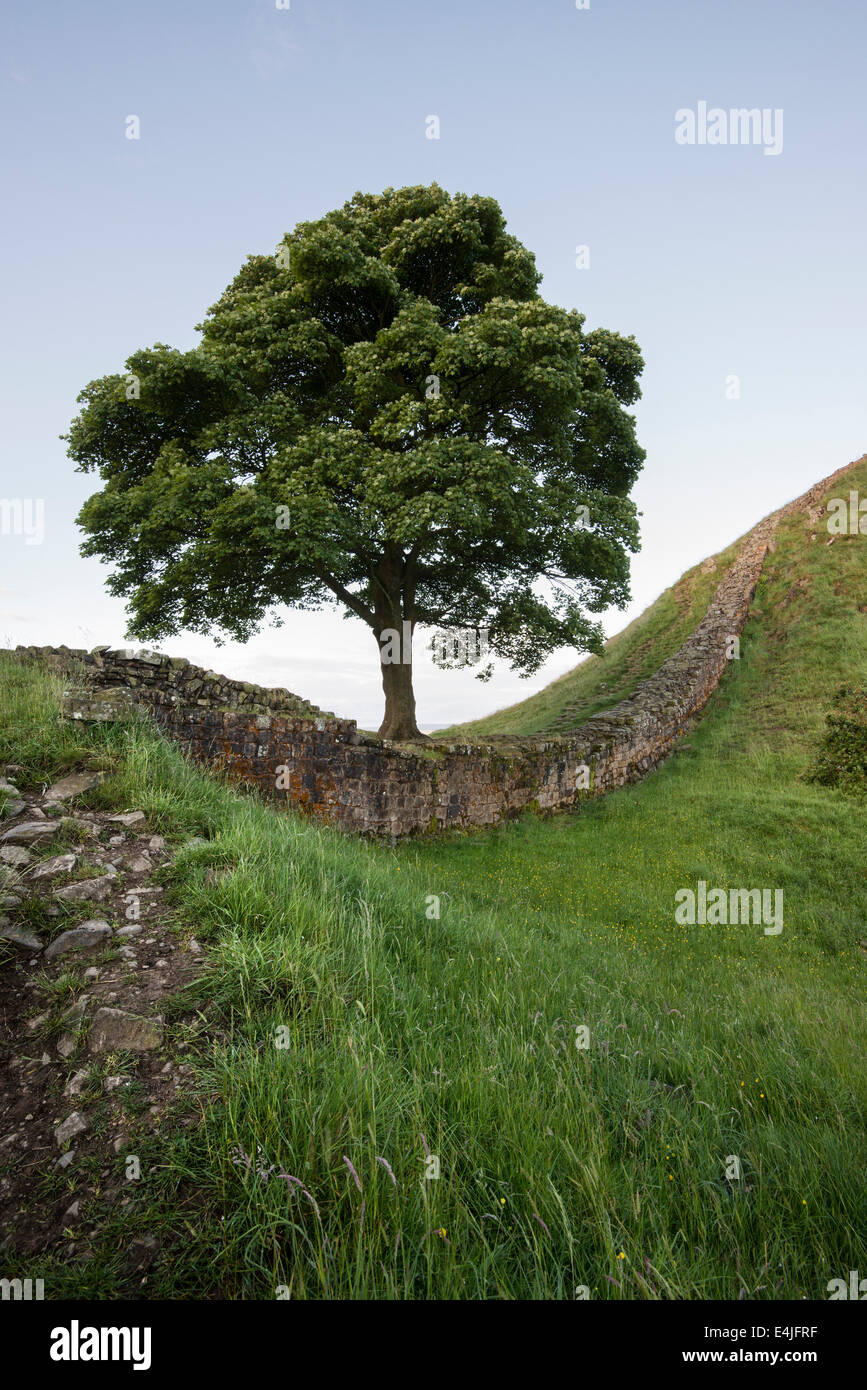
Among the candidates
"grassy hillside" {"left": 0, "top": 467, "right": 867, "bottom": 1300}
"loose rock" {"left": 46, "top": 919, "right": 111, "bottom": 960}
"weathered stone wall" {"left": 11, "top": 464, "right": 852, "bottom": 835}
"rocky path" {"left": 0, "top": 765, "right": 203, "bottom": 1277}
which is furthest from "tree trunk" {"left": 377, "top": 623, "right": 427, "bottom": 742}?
"loose rock" {"left": 46, "top": 919, "right": 111, "bottom": 960}

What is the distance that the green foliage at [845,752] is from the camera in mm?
14219

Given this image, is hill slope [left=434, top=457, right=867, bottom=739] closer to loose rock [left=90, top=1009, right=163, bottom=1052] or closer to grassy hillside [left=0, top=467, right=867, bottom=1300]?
grassy hillside [left=0, top=467, right=867, bottom=1300]

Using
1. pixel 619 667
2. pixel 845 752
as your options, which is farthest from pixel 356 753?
pixel 619 667

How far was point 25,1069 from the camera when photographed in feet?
10.3

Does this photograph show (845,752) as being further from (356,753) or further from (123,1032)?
(123,1032)

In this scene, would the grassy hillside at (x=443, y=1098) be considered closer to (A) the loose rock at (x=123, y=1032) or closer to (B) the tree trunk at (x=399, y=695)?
(A) the loose rock at (x=123, y=1032)

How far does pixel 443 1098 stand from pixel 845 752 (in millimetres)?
15628

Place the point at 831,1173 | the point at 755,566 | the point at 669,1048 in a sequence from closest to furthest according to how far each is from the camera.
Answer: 1. the point at 831,1173
2. the point at 669,1048
3. the point at 755,566

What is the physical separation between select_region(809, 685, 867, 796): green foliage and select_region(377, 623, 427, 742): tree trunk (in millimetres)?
9996

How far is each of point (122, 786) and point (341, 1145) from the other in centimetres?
453

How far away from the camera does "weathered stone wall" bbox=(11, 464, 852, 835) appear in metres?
9.27

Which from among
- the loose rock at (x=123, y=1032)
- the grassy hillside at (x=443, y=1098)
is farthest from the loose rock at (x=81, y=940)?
the loose rock at (x=123, y=1032)
